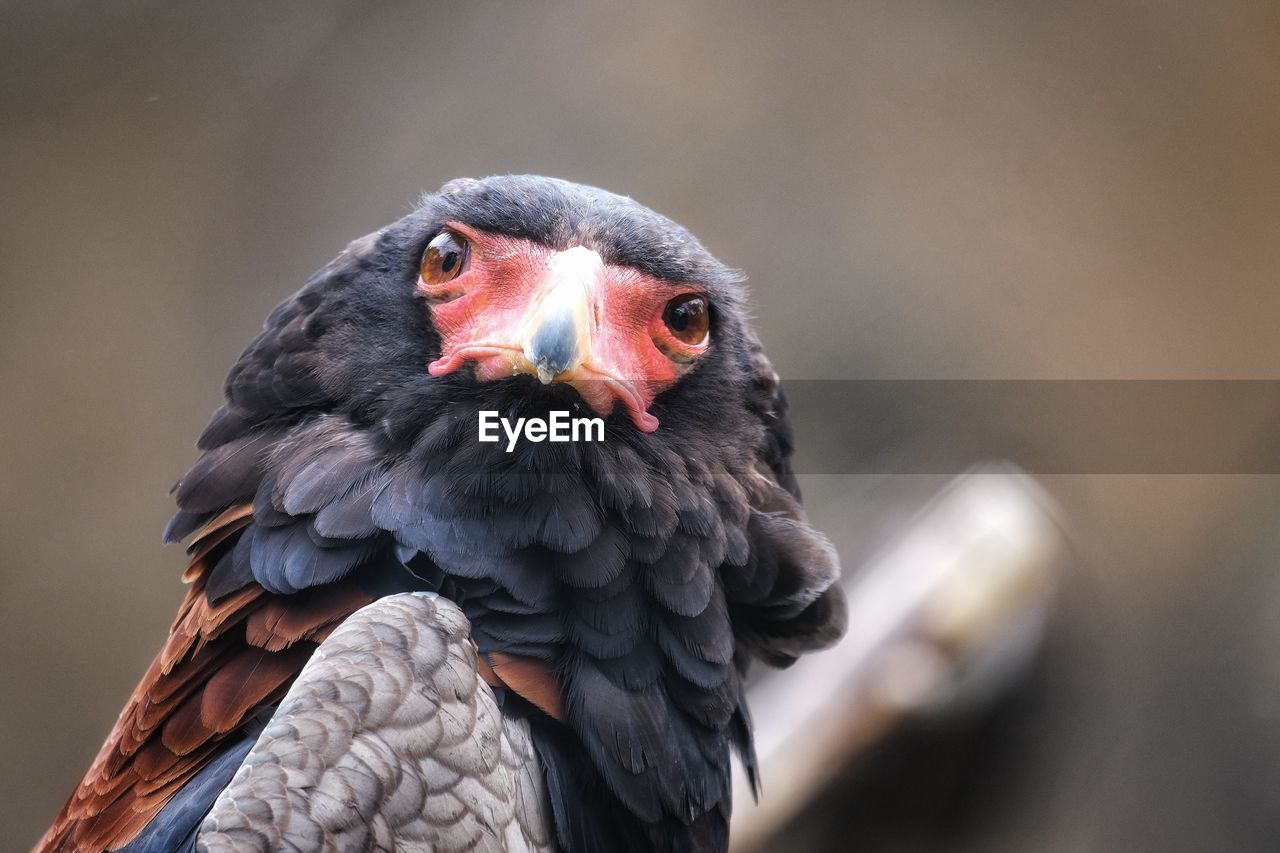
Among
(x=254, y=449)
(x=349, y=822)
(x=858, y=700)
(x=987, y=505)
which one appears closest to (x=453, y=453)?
(x=254, y=449)

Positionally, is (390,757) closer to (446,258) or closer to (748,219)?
(446,258)

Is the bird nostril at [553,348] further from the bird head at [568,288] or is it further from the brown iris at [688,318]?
the brown iris at [688,318]

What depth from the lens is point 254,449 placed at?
211 centimetres

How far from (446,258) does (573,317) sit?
387 millimetres

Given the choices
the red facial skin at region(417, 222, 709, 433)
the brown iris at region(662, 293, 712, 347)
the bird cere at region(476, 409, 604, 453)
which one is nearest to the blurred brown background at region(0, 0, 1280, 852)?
the brown iris at region(662, 293, 712, 347)

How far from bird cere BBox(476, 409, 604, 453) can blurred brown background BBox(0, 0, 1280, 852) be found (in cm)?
310

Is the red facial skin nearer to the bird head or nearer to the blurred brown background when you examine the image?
the bird head

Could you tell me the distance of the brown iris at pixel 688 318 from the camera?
2.14 meters

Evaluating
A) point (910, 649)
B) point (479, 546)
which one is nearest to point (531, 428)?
point (479, 546)

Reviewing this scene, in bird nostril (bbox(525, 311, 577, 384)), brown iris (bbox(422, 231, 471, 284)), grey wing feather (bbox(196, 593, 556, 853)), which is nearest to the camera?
grey wing feather (bbox(196, 593, 556, 853))

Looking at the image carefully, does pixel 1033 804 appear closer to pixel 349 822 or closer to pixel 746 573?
pixel 746 573

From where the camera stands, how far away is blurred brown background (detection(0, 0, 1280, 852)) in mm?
5109

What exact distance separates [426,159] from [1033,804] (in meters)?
4.11

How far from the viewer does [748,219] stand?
5.28m
